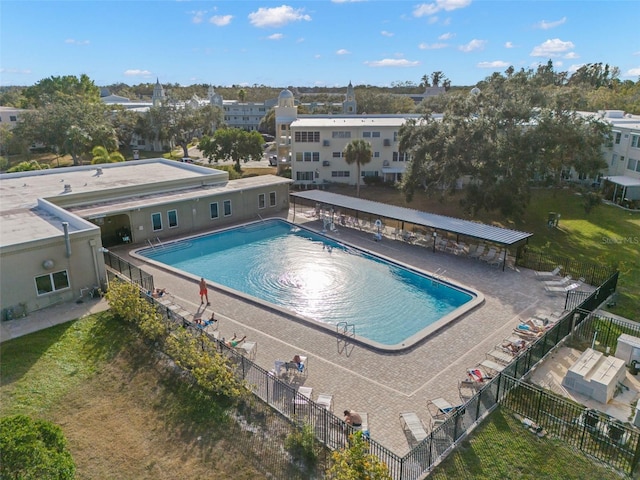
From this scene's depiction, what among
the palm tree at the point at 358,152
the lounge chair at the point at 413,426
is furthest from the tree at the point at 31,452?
the palm tree at the point at 358,152

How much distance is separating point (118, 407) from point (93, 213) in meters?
16.0

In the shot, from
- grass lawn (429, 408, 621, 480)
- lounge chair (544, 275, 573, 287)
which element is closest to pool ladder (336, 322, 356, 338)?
grass lawn (429, 408, 621, 480)

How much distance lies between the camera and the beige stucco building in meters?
19.7

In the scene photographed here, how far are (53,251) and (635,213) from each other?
4295 cm

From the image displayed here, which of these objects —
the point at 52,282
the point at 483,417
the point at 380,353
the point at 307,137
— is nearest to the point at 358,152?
the point at 307,137

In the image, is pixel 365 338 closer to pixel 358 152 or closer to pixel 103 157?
pixel 358 152

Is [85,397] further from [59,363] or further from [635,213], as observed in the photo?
[635,213]

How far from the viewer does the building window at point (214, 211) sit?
33.1 meters

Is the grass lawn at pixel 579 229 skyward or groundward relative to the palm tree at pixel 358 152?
groundward

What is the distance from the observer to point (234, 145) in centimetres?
5622

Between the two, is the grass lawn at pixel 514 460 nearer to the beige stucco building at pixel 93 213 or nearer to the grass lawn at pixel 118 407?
the grass lawn at pixel 118 407

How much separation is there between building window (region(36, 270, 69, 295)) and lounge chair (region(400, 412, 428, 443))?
16.3 m

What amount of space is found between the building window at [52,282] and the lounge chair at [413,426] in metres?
16.3

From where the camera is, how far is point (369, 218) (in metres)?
35.6
